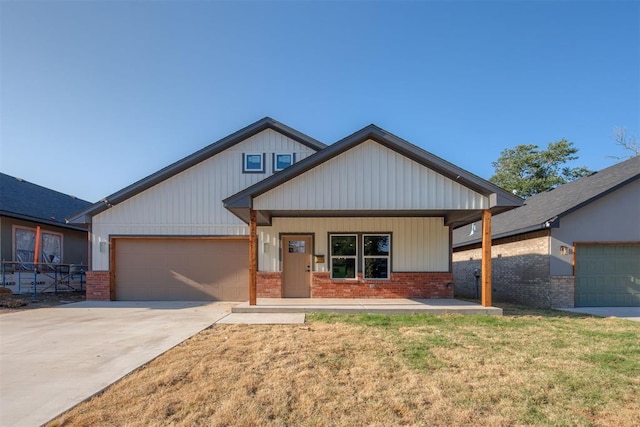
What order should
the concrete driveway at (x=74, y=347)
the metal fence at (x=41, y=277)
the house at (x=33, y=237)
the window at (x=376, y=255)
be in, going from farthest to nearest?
the house at (x=33, y=237) → the metal fence at (x=41, y=277) → the window at (x=376, y=255) → the concrete driveway at (x=74, y=347)

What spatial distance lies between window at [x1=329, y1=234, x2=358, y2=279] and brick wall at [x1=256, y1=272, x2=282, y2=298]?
1822mm

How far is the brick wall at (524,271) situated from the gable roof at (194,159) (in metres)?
7.96

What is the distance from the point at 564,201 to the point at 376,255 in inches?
271

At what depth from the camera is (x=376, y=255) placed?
41.0 feet

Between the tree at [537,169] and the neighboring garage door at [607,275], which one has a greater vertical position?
the tree at [537,169]

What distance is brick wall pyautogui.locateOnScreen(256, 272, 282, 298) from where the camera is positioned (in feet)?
40.2

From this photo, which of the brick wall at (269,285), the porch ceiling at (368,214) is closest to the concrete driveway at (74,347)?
the brick wall at (269,285)

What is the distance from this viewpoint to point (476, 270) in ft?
53.0

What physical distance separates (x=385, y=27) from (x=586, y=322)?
9.83m

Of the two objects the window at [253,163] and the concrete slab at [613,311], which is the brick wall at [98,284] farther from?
the concrete slab at [613,311]

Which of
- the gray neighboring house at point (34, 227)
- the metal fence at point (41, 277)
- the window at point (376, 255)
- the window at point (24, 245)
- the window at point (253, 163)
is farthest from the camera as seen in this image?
the window at point (24, 245)

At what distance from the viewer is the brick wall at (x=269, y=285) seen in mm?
12266

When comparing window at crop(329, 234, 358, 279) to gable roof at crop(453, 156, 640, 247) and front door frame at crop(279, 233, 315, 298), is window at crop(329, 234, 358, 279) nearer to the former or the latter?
front door frame at crop(279, 233, 315, 298)

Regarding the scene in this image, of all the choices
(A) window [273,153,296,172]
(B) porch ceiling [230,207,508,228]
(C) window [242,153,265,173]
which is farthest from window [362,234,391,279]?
(C) window [242,153,265,173]
